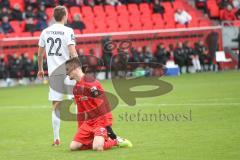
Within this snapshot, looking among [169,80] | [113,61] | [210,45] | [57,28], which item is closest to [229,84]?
[169,80]

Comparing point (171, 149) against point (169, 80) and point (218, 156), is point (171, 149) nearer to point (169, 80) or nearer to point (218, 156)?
point (218, 156)

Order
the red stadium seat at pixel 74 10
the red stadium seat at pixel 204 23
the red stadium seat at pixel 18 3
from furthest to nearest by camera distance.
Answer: the red stadium seat at pixel 204 23 → the red stadium seat at pixel 74 10 → the red stadium seat at pixel 18 3

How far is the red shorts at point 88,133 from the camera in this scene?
33.8 feet

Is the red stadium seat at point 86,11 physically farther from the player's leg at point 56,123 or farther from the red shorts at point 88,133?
the red shorts at point 88,133

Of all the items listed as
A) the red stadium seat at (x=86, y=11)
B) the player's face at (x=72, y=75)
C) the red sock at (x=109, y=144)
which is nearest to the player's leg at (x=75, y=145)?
the red sock at (x=109, y=144)

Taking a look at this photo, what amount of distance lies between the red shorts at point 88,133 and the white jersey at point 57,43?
4.16ft

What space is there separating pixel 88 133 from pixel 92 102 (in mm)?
493

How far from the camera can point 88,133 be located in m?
10.4

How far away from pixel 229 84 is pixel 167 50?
6.94 metres

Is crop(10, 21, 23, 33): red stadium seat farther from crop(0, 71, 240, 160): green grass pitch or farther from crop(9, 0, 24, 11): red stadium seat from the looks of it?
crop(0, 71, 240, 160): green grass pitch

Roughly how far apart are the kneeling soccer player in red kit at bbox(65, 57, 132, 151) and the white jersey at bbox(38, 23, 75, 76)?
0.69 meters

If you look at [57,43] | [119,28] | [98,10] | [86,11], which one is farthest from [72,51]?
[98,10]

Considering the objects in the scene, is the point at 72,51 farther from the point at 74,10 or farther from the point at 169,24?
the point at 169,24

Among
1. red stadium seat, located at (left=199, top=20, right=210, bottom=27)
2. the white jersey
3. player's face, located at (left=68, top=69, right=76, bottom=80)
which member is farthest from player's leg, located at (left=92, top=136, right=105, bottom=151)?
red stadium seat, located at (left=199, top=20, right=210, bottom=27)
